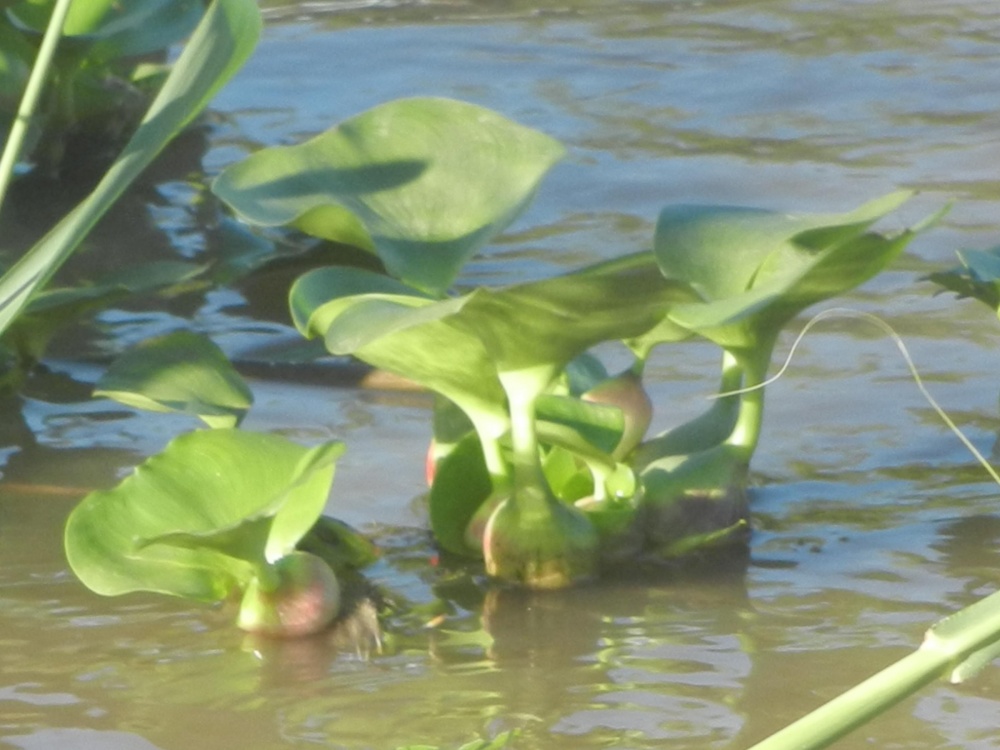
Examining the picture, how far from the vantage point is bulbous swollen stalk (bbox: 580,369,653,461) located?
1.42 meters

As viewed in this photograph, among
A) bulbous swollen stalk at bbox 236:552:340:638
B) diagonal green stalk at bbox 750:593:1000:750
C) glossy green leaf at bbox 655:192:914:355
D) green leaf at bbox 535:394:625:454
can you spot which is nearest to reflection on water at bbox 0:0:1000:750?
bulbous swollen stalk at bbox 236:552:340:638

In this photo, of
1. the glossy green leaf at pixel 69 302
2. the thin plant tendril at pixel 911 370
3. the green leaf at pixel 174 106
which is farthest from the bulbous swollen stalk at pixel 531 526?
the glossy green leaf at pixel 69 302

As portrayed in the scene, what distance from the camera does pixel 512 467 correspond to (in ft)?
4.34

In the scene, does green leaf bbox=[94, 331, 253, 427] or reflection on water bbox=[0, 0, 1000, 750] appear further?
green leaf bbox=[94, 331, 253, 427]

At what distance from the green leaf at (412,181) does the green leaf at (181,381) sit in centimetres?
13

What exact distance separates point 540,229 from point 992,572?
1125 mm

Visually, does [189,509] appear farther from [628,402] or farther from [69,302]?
[69,302]

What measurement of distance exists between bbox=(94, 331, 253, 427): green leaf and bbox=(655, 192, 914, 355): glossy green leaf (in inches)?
14.5

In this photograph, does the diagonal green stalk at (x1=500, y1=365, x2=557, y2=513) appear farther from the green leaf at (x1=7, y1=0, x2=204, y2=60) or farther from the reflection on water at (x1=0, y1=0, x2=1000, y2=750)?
the green leaf at (x1=7, y1=0, x2=204, y2=60)

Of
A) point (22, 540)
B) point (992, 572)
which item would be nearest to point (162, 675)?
point (22, 540)

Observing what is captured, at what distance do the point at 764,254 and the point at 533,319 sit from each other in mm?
199

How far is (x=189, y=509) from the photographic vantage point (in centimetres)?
116

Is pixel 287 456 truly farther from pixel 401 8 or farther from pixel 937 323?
pixel 401 8

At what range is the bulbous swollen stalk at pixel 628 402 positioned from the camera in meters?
1.42
